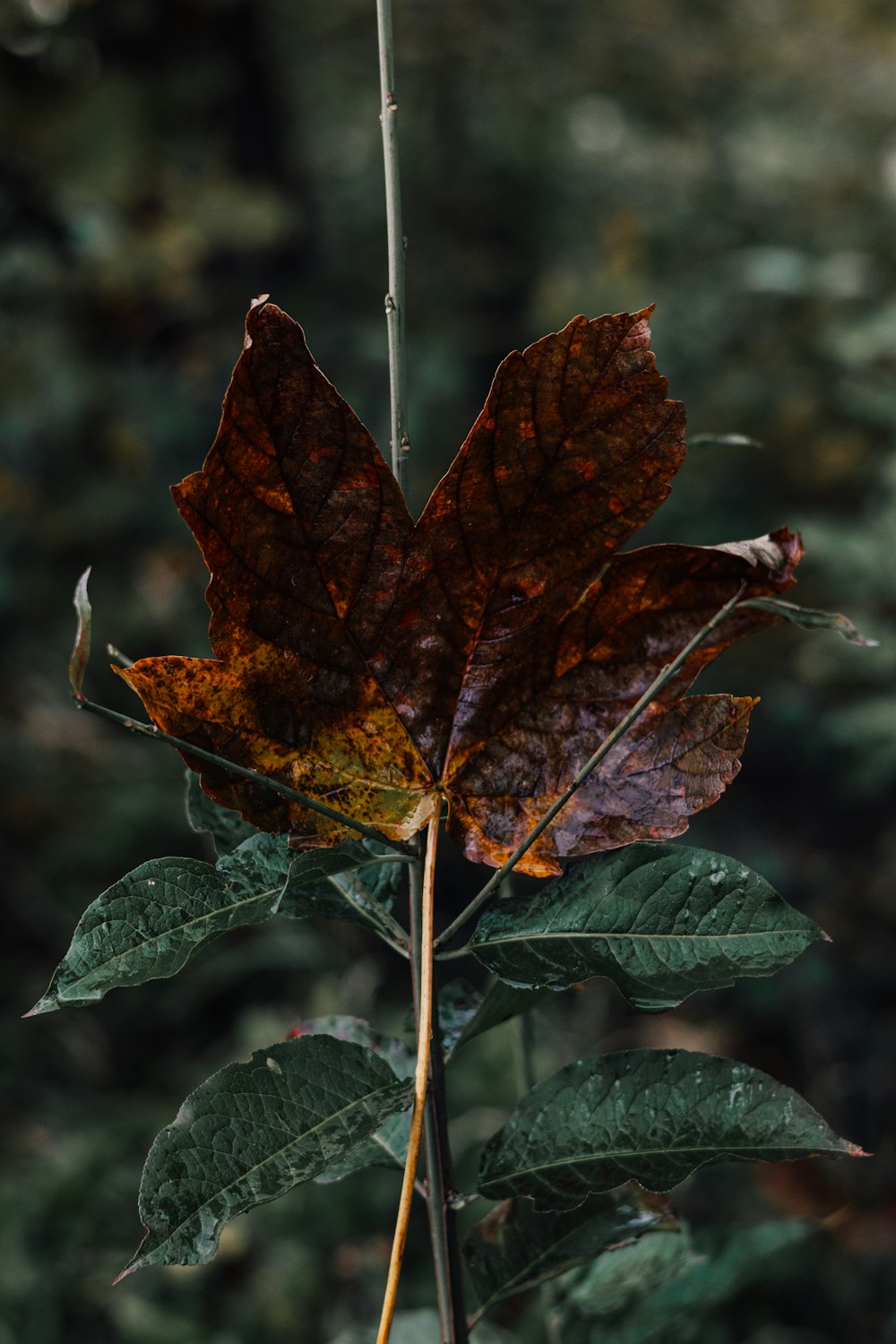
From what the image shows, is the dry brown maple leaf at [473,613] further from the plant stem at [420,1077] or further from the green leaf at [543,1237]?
the green leaf at [543,1237]

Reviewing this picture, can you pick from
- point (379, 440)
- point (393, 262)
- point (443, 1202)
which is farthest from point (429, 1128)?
point (379, 440)

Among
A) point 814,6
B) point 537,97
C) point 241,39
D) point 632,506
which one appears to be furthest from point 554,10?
point 632,506

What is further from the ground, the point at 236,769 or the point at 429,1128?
the point at 236,769

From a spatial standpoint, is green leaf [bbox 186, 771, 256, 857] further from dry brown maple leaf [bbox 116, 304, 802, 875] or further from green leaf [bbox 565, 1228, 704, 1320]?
green leaf [bbox 565, 1228, 704, 1320]

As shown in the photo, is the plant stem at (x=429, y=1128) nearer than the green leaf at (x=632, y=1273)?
Yes

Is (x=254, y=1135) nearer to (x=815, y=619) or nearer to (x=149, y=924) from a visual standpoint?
(x=149, y=924)

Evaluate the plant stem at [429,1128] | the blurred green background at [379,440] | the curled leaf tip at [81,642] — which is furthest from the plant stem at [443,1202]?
the blurred green background at [379,440]

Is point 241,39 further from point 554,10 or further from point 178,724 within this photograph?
point 178,724
